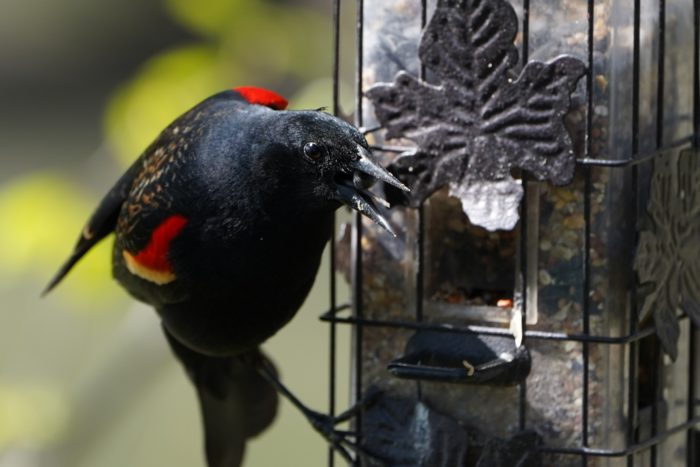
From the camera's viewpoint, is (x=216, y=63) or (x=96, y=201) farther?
(x=96, y=201)

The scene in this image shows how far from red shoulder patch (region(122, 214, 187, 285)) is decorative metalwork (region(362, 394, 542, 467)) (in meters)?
0.68

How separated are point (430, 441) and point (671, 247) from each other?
32.3 inches

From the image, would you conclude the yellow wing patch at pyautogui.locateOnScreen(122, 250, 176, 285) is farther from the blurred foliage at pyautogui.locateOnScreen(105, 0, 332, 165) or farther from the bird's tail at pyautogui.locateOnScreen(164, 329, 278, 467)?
the blurred foliage at pyautogui.locateOnScreen(105, 0, 332, 165)

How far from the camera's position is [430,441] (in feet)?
13.3

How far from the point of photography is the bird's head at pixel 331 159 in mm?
3596

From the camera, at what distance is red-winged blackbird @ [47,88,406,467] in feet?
12.2

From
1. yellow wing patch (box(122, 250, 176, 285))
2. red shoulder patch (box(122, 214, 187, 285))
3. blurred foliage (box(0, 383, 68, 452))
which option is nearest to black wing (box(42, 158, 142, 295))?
yellow wing patch (box(122, 250, 176, 285))

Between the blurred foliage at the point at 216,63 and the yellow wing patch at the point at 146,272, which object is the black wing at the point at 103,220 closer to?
the yellow wing patch at the point at 146,272

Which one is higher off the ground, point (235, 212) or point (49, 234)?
point (235, 212)

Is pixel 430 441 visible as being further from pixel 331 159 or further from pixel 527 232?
pixel 331 159

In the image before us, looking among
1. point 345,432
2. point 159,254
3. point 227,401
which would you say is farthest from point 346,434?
point 159,254

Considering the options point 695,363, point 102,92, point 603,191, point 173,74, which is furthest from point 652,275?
point 102,92

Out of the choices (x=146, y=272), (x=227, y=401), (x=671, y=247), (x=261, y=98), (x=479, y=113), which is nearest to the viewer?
(x=479, y=113)

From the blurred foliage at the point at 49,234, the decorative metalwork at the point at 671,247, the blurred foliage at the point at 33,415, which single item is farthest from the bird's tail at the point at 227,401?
the decorative metalwork at the point at 671,247
